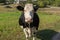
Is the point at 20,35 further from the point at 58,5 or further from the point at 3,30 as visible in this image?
the point at 58,5

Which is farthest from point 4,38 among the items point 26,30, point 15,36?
point 26,30

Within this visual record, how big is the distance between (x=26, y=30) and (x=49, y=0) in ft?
79.8

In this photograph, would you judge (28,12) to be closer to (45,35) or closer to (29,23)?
(29,23)

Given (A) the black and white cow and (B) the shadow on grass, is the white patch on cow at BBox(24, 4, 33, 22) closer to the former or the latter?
(A) the black and white cow

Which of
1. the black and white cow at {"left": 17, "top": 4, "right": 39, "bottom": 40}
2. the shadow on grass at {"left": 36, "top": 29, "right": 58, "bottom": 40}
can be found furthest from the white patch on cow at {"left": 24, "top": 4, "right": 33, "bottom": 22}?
the shadow on grass at {"left": 36, "top": 29, "right": 58, "bottom": 40}

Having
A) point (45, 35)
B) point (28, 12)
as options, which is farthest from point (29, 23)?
point (45, 35)

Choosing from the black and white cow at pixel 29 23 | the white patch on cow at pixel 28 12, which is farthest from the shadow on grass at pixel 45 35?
the white patch on cow at pixel 28 12

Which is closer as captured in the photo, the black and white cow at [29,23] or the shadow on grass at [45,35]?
the black and white cow at [29,23]

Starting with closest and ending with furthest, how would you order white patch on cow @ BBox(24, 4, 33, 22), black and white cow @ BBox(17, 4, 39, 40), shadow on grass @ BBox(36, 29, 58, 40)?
white patch on cow @ BBox(24, 4, 33, 22) → black and white cow @ BBox(17, 4, 39, 40) → shadow on grass @ BBox(36, 29, 58, 40)

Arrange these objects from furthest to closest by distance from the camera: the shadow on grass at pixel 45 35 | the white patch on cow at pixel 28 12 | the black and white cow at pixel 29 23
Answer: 1. the shadow on grass at pixel 45 35
2. the black and white cow at pixel 29 23
3. the white patch on cow at pixel 28 12

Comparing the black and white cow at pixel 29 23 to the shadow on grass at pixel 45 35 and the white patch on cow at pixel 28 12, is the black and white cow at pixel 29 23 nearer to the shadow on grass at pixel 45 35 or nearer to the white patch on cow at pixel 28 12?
the white patch on cow at pixel 28 12

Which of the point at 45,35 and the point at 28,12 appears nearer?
the point at 28,12

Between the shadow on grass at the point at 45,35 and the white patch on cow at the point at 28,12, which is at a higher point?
the white patch on cow at the point at 28,12

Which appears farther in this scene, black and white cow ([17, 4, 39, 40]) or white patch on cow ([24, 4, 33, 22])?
black and white cow ([17, 4, 39, 40])
